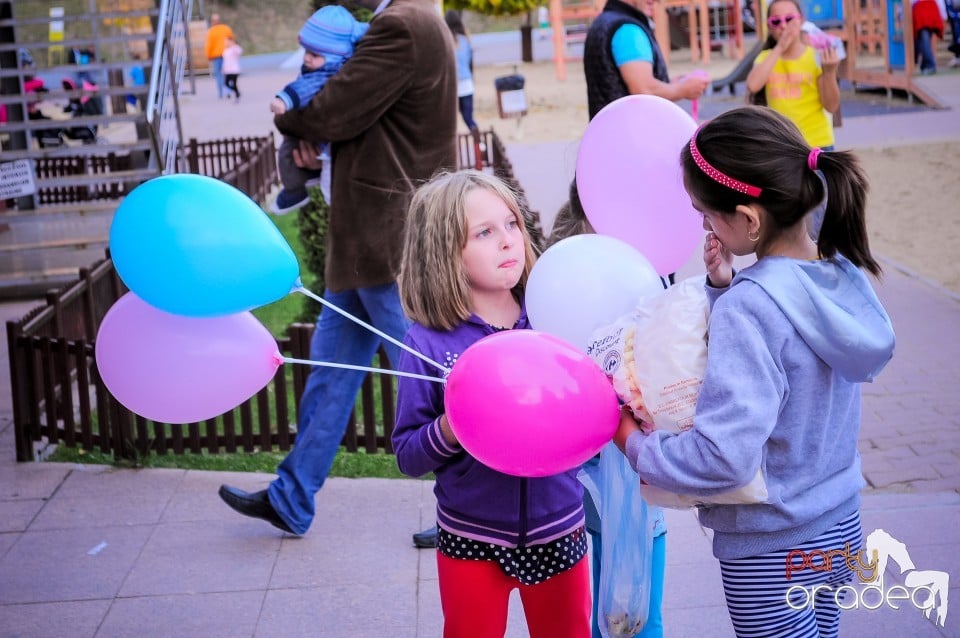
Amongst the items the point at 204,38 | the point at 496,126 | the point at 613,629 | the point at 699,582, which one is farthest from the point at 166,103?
the point at 204,38

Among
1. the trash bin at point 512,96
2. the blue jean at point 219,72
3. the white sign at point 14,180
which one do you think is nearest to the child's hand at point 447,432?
the white sign at point 14,180

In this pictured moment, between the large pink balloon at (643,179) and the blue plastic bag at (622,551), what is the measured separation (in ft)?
1.91

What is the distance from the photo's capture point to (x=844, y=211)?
2287 millimetres

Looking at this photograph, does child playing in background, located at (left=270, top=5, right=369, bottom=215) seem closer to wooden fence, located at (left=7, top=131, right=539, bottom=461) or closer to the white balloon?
wooden fence, located at (left=7, top=131, right=539, bottom=461)

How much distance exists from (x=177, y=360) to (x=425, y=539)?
1989 mm

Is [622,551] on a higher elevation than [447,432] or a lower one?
lower

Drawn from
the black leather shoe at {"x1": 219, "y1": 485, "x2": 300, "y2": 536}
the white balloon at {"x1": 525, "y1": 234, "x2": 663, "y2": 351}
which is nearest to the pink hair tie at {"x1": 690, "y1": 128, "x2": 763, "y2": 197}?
the white balloon at {"x1": 525, "y1": 234, "x2": 663, "y2": 351}

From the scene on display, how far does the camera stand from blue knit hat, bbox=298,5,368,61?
4348 mm

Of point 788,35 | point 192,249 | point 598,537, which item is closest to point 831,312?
point 598,537

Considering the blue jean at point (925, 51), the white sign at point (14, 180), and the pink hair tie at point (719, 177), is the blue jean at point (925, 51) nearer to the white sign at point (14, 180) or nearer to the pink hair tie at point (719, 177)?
the white sign at point (14, 180)

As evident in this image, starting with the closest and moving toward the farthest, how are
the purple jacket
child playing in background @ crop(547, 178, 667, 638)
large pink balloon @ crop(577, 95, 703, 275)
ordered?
the purple jacket → large pink balloon @ crop(577, 95, 703, 275) → child playing in background @ crop(547, 178, 667, 638)

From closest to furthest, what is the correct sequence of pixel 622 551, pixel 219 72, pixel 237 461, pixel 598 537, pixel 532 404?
pixel 532 404 < pixel 622 551 < pixel 598 537 < pixel 237 461 < pixel 219 72

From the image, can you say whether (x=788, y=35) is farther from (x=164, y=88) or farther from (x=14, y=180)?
(x=164, y=88)

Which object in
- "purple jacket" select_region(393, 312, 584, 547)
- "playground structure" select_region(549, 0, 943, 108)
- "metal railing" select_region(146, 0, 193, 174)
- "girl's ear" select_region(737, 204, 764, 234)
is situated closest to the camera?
"girl's ear" select_region(737, 204, 764, 234)
